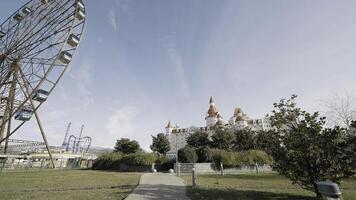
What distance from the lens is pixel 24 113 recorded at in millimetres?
24297

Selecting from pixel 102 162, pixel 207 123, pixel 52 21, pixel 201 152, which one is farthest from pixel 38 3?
pixel 207 123

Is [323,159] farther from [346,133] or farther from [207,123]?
[207,123]

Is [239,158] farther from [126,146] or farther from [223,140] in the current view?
[126,146]

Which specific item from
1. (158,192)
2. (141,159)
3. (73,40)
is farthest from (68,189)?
(141,159)

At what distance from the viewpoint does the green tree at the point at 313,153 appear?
831cm

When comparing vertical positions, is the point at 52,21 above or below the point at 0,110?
above

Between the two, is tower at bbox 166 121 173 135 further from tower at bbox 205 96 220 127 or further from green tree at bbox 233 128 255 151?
green tree at bbox 233 128 255 151

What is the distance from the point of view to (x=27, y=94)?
2406 centimetres

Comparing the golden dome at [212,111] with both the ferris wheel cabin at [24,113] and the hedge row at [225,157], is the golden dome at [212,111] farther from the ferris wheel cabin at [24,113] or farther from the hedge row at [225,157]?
the ferris wheel cabin at [24,113]

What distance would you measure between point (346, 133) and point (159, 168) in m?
26.2

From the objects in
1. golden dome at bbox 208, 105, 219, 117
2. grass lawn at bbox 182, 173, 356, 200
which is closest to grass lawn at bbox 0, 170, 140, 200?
grass lawn at bbox 182, 173, 356, 200

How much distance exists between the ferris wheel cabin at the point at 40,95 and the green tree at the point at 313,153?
2246cm

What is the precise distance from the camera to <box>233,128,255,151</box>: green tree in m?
43.4

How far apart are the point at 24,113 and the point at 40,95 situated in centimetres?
408
